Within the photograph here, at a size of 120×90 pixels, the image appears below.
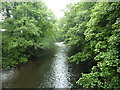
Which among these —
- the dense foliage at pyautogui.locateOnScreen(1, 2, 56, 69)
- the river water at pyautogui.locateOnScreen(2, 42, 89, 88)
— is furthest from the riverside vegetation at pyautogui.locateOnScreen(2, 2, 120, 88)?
the river water at pyautogui.locateOnScreen(2, 42, 89, 88)

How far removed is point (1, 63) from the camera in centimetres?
725

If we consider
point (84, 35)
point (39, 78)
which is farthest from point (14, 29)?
point (84, 35)

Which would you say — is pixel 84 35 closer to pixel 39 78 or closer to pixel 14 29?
pixel 39 78

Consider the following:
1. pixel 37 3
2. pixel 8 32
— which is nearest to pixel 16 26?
pixel 8 32

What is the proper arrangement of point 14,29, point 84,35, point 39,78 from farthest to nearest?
point 14,29 → point 39,78 → point 84,35

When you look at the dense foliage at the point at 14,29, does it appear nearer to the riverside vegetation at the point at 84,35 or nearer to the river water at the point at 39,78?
the riverside vegetation at the point at 84,35

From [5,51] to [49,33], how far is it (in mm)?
5591

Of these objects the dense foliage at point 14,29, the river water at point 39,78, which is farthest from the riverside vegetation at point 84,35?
the river water at point 39,78

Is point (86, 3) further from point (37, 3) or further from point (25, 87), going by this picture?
point (25, 87)

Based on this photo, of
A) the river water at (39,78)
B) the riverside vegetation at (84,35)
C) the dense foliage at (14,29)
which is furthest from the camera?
the dense foliage at (14,29)

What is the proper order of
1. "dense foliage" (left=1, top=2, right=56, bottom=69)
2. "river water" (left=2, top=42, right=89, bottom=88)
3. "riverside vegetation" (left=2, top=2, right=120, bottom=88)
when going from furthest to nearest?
1. "dense foliage" (left=1, top=2, right=56, bottom=69)
2. "river water" (left=2, top=42, right=89, bottom=88)
3. "riverside vegetation" (left=2, top=2, right=120, bottom=88)

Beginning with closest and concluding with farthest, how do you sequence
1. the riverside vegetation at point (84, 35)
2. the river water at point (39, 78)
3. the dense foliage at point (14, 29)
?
1. the riverside vegetation at point (84, 35)
2. the river water at point (39, 78)
3. the dense foliage at point (14, 29)

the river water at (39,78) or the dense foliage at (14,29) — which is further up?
the dense foliage at (14,29)

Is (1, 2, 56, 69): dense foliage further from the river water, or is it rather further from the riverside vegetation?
Result: the river water
